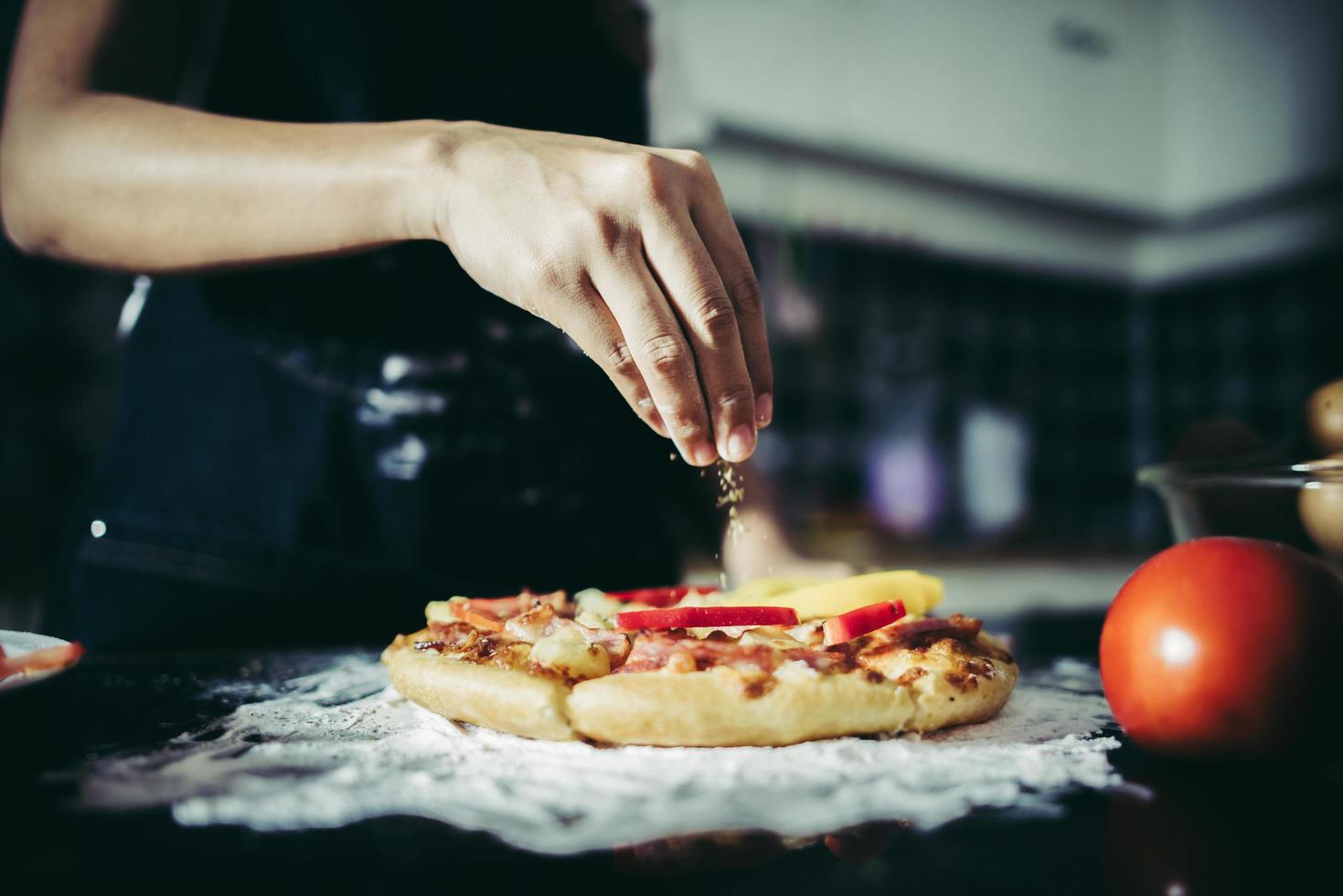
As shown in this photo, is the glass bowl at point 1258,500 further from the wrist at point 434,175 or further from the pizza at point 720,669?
the wrist at point 434,175

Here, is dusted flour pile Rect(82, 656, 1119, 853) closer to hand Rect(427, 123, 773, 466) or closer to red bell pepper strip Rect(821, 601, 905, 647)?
red bell pepper strip Rect(821, 601, 905, 647)

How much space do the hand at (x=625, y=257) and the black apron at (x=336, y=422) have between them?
19.8 inches

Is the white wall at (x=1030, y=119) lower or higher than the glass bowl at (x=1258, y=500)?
higher

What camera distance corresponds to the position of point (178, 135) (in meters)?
0.91

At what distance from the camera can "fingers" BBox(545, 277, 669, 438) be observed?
→ 2.36 feet

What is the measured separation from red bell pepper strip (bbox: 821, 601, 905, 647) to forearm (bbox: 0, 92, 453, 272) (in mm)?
522

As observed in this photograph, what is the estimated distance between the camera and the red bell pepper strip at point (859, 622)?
A: 2.36 ft

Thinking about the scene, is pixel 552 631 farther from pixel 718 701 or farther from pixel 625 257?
pixel 625 257

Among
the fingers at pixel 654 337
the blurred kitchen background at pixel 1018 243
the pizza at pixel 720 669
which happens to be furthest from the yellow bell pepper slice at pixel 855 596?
the blurred kitchen background at pixel 1018 243

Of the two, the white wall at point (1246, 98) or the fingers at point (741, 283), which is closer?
the fingers at point (741, 283)

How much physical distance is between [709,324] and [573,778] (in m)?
0.37

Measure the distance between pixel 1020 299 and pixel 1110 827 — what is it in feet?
14.0

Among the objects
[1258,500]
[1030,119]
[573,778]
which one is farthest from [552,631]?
[1030,119]

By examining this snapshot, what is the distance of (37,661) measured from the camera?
55 cm
